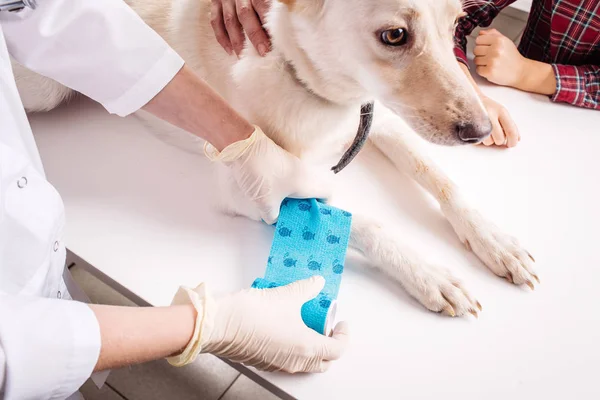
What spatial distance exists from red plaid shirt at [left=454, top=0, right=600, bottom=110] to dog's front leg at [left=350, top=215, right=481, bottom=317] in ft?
2.17

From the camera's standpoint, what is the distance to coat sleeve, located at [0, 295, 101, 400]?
47cm

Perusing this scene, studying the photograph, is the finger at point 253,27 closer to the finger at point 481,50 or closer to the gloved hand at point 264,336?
the gloved hand at point 264,336

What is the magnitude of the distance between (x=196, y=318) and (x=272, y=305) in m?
0.13

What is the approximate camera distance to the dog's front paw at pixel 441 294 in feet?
2.46

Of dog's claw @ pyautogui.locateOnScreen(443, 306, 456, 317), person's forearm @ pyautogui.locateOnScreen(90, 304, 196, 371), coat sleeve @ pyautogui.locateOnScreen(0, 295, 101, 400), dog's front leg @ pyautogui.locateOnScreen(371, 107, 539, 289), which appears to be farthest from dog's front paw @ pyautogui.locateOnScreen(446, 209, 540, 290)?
coat sleeve @ pyautogui.locateOnScreen(0, 295, 101, 400)

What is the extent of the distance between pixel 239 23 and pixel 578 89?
860 mm

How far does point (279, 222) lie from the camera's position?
2.77ft

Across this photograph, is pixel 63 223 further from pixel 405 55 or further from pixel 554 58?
pixel 554 58

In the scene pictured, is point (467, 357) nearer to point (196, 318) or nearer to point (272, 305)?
point (272, 305)

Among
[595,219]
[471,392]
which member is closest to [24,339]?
[471,392]

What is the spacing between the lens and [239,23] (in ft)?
3.06

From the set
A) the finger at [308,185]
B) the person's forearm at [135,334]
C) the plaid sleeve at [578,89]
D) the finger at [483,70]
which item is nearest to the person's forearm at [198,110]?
the finger at [308,185]

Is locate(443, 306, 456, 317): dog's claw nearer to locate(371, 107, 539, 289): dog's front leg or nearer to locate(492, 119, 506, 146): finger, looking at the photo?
locate(371, 107, 539, 289): dog's front leg

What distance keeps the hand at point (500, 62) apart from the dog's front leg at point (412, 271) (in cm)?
62
